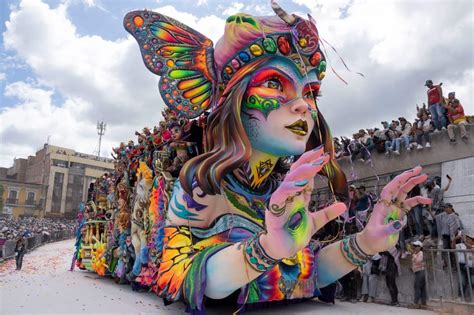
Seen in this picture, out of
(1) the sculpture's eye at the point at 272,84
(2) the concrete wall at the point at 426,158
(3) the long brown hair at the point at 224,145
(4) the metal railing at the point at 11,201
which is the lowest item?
(3) the long brown hair at the point at 224,145

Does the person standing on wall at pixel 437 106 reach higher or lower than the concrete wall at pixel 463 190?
higher

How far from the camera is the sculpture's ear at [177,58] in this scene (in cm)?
298

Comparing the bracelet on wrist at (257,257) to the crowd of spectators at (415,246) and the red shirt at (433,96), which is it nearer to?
the crowd of spectators at (415,246)

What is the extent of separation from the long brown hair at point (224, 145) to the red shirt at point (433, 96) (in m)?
4.37

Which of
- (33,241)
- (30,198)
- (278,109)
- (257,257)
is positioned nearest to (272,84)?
(278,109)

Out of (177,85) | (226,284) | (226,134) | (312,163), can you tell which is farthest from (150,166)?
(312,163)

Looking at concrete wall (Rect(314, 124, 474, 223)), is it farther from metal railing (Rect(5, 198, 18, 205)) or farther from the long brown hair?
metal railing (Rect(5, 198, 18, 205))

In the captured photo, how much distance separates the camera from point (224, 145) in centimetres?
250

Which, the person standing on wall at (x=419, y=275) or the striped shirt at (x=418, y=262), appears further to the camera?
the striped shirt at (x=418, y=262)

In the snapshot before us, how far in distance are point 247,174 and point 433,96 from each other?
4.84 metres

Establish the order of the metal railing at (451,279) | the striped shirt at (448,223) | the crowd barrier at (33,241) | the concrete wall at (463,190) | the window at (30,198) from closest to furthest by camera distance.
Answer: the metal railing at (451,279), the striped shirt at (448,223), the concrete wall at (463,190), the crowd barrier at (33,241), the window at (30,198)

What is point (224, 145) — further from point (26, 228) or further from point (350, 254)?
point (26, 228)

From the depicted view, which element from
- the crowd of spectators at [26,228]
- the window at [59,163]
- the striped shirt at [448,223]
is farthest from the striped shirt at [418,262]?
the window at [59,163]

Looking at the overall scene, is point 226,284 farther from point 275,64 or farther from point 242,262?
point 275,64
